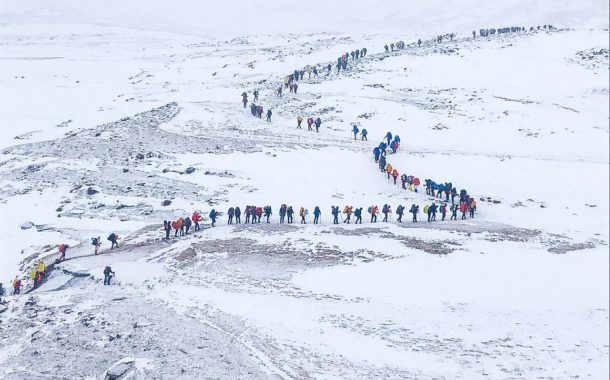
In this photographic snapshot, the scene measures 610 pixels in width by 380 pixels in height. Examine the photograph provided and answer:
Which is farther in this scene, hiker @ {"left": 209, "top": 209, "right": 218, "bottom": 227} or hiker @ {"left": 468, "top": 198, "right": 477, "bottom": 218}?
A: hiker @ {"left": 468, "top": 198, "right": 477, "bottom": 218}

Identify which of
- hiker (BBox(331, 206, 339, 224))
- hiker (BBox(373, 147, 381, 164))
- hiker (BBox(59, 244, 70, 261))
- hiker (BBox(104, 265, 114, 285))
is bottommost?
hiker (BBox(104, 265, 114, 285))

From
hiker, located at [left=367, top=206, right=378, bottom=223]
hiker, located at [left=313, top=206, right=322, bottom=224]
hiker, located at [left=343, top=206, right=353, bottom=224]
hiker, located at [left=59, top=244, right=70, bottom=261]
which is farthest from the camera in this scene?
hiker, located at [left=367, top=206, right=378, bottom=223]

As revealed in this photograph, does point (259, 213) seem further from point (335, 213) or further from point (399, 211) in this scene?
point (399, 211)

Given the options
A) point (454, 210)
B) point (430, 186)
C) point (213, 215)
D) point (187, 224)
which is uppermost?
point (430, 186)

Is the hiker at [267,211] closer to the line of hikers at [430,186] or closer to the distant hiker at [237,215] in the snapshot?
the distant hiker at [237,215]

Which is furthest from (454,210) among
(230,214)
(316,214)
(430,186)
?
(230,214)

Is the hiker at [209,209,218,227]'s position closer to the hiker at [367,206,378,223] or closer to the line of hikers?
the hiker at [367,206,378,223]

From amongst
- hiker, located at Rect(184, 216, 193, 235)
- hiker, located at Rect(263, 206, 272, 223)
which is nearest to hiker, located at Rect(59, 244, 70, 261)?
hiker, located at Rect(184, 216, 193, 235)

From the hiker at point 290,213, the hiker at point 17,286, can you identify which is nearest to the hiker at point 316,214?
the hiker at point 290,213

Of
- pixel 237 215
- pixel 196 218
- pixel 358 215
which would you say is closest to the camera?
pixel 196 218
